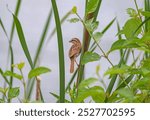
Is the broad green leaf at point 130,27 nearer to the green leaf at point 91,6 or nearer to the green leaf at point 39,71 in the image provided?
the green leaf at point 91,6

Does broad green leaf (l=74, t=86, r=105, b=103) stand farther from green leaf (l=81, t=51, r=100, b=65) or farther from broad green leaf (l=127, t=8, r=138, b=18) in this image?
broad green leaf (l=127, t=8, r=138, b=18)

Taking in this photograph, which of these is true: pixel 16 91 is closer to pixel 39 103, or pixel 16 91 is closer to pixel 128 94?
pixel 39 103

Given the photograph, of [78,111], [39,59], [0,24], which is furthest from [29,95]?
[78,111]

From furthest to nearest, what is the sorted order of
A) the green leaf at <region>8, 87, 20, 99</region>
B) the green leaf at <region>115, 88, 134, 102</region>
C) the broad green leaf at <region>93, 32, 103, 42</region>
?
the green leaf at <region>8, 87, 20, 99</region>, the broad green leaf at <region>93, 32, 103, 42</region>, the green leaf at <region>115, 88, 134, 102</region>

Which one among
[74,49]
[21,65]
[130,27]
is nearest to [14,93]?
[21,65]

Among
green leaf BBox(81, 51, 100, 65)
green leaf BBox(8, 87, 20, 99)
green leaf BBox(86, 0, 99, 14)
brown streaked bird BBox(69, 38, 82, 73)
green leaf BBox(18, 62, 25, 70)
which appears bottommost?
green leaf BBox(8, 87, 20, 99)

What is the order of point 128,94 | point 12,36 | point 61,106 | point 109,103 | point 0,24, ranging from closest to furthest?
point 128,94 → point 109,103 → point 61,106 → point 0,24 → point 12,36

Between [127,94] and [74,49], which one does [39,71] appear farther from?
[127,94]

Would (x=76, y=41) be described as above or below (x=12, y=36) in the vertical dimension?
below

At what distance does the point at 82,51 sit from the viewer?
0.80 metres

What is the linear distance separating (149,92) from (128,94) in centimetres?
10

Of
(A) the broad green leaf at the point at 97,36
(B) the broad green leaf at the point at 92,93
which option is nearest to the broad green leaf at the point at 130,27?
(A) the broad green leaf at the point at 97,36

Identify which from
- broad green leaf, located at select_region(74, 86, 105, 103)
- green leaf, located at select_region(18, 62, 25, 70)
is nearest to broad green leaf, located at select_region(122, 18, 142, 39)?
broad green leaf, located at select_region(74, 86, 105, 103)

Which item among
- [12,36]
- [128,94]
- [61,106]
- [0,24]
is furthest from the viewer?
[12,36]
